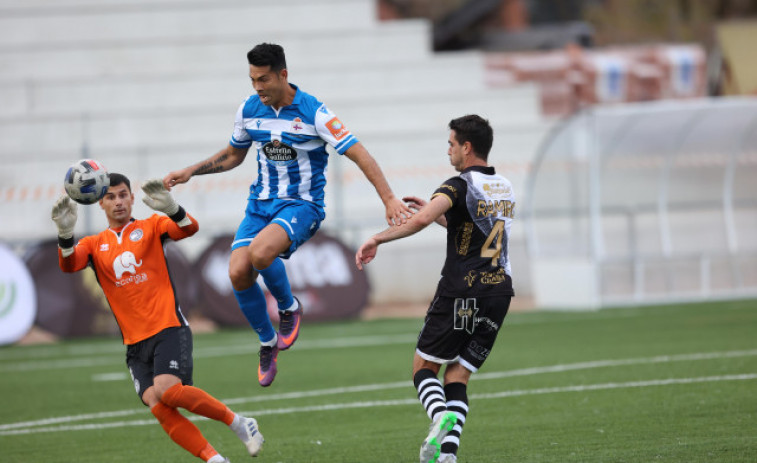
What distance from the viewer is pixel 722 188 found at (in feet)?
67.8

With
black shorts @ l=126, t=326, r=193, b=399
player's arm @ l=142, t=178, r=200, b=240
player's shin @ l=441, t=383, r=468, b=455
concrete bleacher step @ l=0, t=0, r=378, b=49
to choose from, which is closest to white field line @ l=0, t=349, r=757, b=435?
black shorts @ l=126, t=326, r=193, b=399

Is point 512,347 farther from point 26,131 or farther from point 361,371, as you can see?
point 26,131

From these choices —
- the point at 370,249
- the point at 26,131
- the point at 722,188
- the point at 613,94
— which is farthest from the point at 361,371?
the point at 613,94

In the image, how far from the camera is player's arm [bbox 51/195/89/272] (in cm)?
740

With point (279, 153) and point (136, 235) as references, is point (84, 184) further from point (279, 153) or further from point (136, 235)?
point (279, 153)

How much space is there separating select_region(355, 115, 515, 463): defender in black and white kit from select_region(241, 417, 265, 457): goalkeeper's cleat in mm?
1083

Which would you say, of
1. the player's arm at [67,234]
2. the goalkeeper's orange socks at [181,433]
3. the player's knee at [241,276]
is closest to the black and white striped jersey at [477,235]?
the player's knee at [241,276]

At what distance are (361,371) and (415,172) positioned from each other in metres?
12.4

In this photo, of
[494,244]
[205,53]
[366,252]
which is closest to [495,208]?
[494,244]

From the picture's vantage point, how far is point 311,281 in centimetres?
1891

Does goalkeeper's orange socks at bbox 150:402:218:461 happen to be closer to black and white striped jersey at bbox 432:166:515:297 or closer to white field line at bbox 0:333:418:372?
black and white striped jersey at bbox 432:166:515:297

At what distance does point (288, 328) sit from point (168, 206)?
5.74 feet

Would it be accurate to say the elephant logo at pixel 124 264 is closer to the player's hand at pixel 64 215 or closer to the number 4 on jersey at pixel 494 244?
the player's hand at pixel 64 215

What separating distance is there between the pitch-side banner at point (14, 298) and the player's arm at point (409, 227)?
11.5 m
